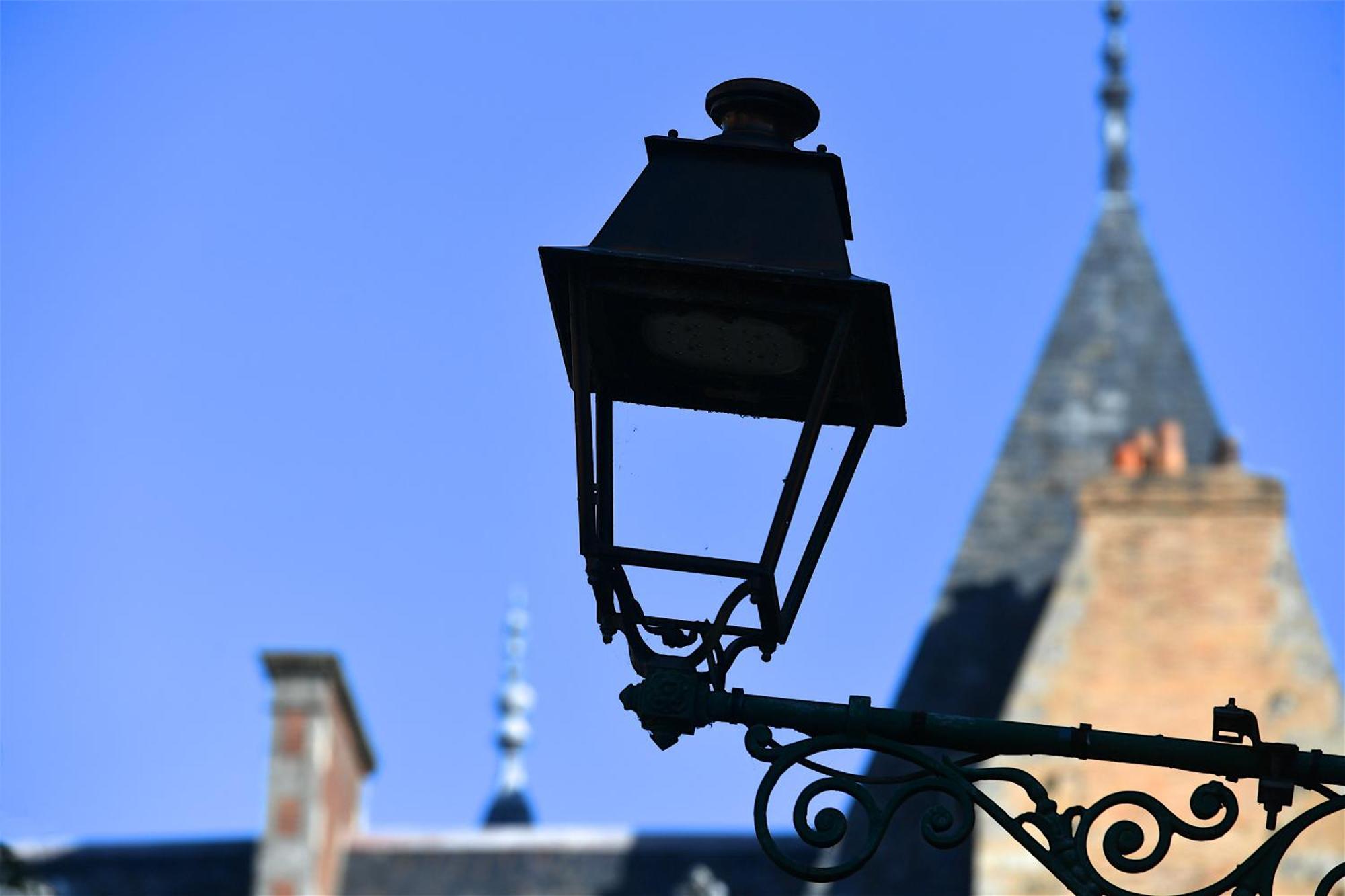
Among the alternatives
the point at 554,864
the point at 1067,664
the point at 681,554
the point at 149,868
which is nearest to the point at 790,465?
the point at 681,554

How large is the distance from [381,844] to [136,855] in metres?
1.99

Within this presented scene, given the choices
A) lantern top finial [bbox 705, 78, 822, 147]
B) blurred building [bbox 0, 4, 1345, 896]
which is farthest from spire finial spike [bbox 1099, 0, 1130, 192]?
lantern top finial [bbox 705, 78, 822, 147]

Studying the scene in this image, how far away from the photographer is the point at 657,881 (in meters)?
21.2

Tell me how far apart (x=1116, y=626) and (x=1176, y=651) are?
1.39ft

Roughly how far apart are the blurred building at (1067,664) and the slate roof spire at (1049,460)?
0.07 feet

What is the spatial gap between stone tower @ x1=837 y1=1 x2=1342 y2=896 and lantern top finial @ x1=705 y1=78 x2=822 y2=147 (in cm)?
1159

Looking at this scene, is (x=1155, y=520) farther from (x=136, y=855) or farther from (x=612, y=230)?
(x=612, y=230)

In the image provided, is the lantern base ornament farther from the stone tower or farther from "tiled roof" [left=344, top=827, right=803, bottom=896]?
"tiled roof" [left=344, top=827, right=803, bottom=896]

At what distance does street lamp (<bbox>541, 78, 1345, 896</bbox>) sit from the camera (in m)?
4.38

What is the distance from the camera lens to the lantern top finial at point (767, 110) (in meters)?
4.93

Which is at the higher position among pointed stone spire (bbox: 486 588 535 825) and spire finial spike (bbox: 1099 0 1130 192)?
spire finial spike (bbox: 1099 0 1130 192)

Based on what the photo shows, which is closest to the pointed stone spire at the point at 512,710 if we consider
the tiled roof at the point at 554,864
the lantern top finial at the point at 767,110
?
the tiled roof at the point at 554,864

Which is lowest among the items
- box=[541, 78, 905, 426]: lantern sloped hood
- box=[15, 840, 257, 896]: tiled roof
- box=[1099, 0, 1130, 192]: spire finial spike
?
box=[15, 840, 257, 896]: tiled roof

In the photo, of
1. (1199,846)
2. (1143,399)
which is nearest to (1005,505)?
(1143,399)
